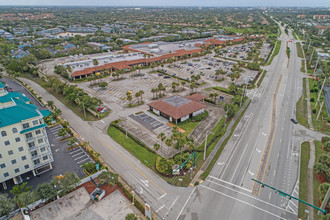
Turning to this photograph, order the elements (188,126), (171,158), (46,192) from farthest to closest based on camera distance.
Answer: (188,126) → (171,158) → (46,192)

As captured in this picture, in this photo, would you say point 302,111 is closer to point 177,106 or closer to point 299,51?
point 177,106

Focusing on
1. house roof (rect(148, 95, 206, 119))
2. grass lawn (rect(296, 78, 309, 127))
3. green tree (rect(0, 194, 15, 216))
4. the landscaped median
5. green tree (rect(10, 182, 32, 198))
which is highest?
green tree (rect(0, 194, 15, 216))

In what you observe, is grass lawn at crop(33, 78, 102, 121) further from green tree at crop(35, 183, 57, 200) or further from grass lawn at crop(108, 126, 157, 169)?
green tree at crop(35, 183, 57, 200)

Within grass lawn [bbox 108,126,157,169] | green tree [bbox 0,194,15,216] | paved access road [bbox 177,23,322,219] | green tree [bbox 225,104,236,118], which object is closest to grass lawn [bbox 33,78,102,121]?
grass lawn [bbox 108,126,157,169]

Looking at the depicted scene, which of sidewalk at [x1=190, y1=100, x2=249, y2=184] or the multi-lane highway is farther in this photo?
sidewalk at [x1=190, y1=100, x2=249, y2=184]

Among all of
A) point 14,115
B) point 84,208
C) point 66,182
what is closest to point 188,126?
point 84,208
